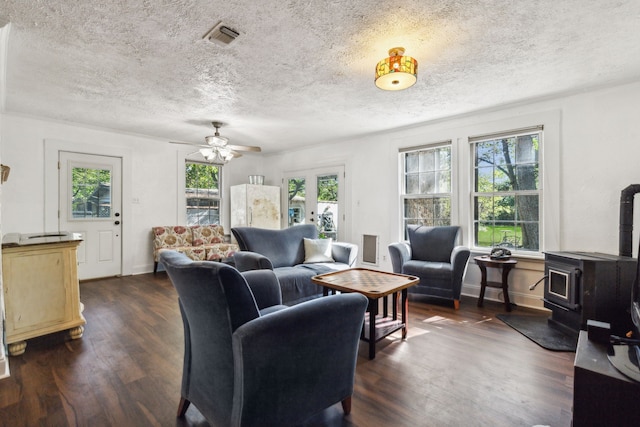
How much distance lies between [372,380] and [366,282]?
2.79 ft

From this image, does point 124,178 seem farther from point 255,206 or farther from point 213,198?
point 255,206

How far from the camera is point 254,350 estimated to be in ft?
4.08

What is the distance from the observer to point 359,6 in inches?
74.5

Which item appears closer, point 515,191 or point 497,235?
point 515,191

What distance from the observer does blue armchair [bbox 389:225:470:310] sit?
3.50 meters

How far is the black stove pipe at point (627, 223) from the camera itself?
2.84m

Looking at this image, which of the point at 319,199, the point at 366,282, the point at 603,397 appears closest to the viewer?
the point at 603,397

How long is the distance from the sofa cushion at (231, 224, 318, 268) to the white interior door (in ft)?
8.71

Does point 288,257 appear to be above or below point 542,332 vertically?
above

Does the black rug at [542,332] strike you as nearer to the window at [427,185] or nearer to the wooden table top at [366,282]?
the wooden table top at [366,282]

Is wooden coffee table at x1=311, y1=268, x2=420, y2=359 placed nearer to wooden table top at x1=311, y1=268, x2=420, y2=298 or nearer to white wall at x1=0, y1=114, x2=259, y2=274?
wooden table top at x1=311, y1=268, x2=420, y2=298

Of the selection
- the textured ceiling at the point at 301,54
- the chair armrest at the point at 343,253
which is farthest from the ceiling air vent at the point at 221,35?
the chair armrest at the point at 343,253

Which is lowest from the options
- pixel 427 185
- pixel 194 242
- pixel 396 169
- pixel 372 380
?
pixel 372 380

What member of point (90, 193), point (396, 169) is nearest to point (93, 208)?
point (90, 193)
